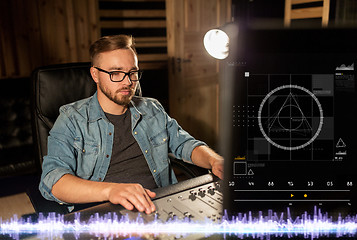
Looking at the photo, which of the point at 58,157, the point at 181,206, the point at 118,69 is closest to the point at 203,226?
the point at 181,206

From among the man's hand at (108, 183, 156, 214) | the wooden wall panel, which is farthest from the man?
the wooden wall panel

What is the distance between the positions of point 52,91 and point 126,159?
477 millimetres

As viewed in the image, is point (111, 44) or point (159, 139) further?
point (159, 139)

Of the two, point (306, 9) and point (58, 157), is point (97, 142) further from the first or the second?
point (306, 9)

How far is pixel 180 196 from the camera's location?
92 centimetres

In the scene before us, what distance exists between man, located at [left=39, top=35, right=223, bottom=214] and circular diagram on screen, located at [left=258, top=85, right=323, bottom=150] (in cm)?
58

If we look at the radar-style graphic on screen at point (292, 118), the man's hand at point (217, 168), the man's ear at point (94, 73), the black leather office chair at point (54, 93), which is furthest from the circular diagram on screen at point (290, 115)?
the man's ear at point (94, 73)

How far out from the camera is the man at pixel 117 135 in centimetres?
134

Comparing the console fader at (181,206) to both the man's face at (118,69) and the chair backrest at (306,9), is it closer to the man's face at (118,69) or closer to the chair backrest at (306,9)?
the man's face at (118,69)

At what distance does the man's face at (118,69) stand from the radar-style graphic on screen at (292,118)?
33.9 inches

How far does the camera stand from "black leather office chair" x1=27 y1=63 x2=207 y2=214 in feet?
4.71

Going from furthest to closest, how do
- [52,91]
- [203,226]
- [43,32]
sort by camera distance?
[43,32] → [52,91] → [203,226]

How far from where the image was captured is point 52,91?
4.98 feet

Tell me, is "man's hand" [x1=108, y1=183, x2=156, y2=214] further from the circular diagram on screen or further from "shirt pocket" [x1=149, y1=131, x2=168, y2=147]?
"shirt pocket" [x1=149, y1=131, x2=168, y2=147]
